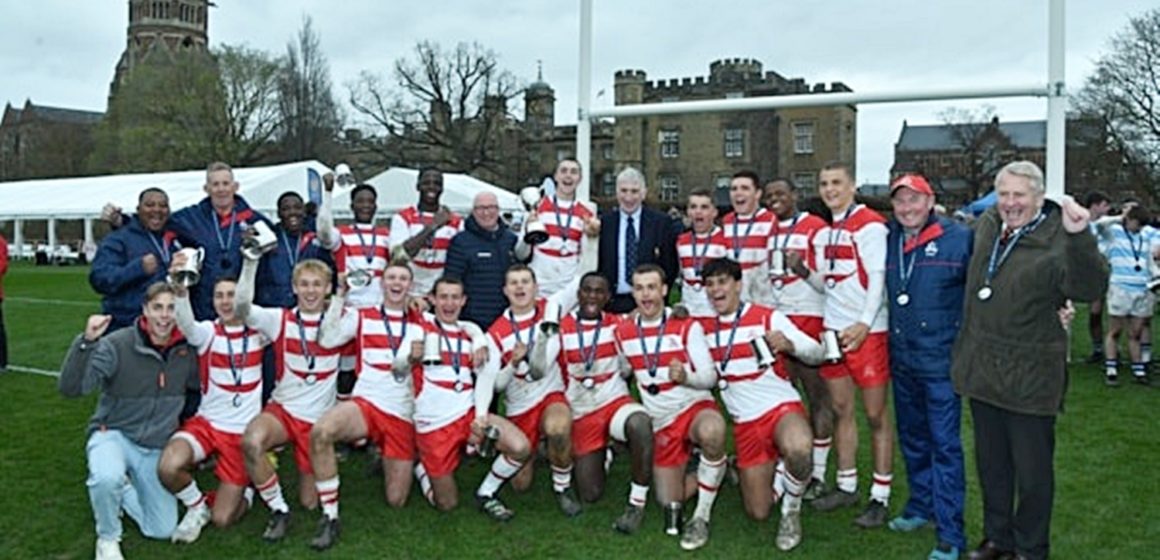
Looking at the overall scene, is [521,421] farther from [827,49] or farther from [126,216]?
[827,49]

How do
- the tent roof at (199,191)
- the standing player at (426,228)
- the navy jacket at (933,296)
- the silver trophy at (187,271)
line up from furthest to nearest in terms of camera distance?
the tent roof at (199,191) < the standing player at (426,228) < the silver trophy at (187,271) < the navy jacket at (933,296)

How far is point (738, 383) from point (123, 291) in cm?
367

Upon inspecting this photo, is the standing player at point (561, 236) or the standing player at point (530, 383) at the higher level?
the standing player at point (561, 236)

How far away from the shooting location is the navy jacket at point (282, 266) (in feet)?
19.9

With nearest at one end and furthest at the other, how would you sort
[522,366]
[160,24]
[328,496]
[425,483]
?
1. [328,496]
2. [522,366]
3. [425,483]
4. [160,24]

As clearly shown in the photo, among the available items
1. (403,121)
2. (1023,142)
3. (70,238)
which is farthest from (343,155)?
(1023,142)

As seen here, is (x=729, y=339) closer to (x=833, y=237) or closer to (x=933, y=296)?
(x=833, y=237)

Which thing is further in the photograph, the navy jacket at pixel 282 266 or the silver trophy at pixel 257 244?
the navy jacket at pixel 282 266

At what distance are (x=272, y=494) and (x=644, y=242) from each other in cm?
264

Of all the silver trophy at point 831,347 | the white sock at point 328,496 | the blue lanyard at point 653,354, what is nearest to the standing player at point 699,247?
the blue lanyard at point 653,354

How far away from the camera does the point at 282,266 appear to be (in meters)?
6.10

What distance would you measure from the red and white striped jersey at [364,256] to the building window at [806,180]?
3654 cm

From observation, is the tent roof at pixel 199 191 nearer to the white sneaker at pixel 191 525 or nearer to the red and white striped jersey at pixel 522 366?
the red and white striped jersey at pixel 522 366

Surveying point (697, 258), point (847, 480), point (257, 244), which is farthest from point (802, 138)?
point (257, 244)
